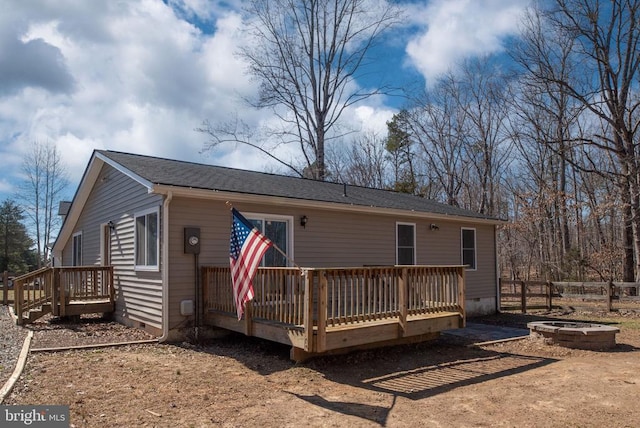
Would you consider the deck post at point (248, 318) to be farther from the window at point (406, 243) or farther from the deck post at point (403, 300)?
the window at point (406, 243)

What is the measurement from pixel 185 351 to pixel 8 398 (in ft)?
10.0

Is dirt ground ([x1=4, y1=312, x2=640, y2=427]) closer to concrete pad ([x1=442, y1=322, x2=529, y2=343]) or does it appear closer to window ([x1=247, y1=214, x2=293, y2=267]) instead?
concrete pad ([x1=442, y1=322, x2=529, y2=343])

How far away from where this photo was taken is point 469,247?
13875 millimetres

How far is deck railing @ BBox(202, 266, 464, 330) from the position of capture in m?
6.24

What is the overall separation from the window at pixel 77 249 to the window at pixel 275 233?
25.8 feet

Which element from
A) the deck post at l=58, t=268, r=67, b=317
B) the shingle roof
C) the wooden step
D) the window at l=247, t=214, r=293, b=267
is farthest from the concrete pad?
the wooden step

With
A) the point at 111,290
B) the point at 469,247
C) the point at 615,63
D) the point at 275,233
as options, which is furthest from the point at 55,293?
the point at 615,63

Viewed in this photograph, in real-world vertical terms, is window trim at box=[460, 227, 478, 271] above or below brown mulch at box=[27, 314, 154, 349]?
above

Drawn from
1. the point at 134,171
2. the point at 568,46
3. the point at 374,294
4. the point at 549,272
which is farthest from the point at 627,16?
the point at 134,171

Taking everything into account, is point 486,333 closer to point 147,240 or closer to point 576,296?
point 576,296

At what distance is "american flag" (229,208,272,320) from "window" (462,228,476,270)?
8736 mm

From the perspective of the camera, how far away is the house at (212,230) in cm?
842

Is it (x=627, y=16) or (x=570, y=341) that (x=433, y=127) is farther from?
(x=570, y=341)

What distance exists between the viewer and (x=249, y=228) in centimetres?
665
